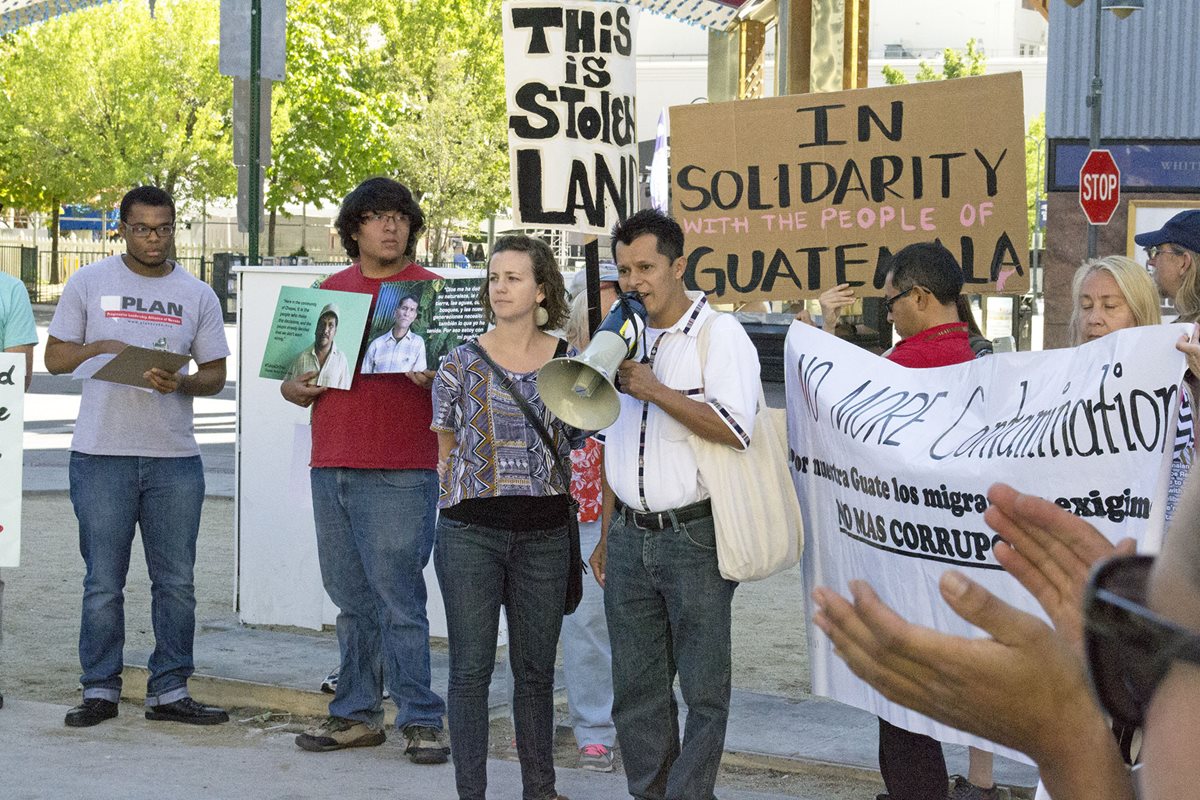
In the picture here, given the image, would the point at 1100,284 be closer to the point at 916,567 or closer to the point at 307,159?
the point at 916,567

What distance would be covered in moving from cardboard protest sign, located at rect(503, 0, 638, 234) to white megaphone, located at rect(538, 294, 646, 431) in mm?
867

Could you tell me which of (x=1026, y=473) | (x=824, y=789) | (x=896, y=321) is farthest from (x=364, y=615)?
(x=1026, y=473)

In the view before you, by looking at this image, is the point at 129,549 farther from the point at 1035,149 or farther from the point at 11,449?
the point at 1035,149

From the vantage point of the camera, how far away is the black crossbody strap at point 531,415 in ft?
16.7

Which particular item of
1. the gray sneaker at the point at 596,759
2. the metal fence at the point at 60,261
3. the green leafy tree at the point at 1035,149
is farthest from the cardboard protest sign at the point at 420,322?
the green leafy tree at the point at 1035,149

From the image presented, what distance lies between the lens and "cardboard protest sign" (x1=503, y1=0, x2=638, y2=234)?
5629 mm

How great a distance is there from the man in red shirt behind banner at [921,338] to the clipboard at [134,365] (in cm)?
273

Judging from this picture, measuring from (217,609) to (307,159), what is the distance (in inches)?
1211

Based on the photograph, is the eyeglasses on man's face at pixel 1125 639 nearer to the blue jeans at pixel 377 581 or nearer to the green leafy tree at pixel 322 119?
the blue jeans at pixel 377 581

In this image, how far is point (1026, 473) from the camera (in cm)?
433

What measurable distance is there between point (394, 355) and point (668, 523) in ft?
4.94

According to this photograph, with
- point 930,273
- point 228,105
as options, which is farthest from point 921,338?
point 228,105

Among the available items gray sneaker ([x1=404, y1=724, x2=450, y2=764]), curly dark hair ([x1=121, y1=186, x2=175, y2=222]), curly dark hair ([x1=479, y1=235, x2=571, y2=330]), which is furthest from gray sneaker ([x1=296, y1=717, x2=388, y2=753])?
curly dark hair ([x1=121, y1=186, x2=175, y2=222])

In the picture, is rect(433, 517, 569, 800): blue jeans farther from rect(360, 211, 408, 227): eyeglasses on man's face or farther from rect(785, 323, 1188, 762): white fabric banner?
rect(360, 211, 408, 227): eyeglasses on man's face
